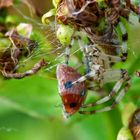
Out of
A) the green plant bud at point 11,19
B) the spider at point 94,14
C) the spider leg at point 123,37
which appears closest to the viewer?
the spider at point 94,14

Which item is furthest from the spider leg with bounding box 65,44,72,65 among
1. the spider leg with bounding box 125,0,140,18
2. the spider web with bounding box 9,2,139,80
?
the spider leg with bounding box 125,0,140,18

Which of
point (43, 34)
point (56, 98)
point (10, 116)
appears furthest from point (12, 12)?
point (10, 116)

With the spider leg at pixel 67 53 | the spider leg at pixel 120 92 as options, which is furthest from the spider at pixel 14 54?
the spider leg at pixel 120 92

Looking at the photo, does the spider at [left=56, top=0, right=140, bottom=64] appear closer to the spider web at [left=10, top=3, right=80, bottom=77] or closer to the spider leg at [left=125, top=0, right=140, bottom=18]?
the spider leg at [left=125, top=0, right=140, bottom=18]

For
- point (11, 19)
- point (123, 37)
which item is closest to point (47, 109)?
point (11, 19)

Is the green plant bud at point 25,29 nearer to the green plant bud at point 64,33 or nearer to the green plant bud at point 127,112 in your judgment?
the green plant bud at point 64,33

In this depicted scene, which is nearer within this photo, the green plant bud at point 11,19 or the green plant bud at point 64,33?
the green plant bud at point 64,33

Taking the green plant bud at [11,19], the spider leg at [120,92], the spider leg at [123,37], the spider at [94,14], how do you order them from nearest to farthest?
the spider at [94,14], the spider leg at [123,37], the spider leg at [120,92], the green plant bud at [11,19]
